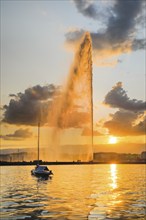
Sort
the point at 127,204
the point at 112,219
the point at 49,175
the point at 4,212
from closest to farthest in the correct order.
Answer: the point at 112,219 < the point at 4,212 < the point at 127,204 < the point at 49,175

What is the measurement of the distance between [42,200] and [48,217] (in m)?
13.7

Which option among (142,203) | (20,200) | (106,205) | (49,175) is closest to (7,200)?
(20,200)

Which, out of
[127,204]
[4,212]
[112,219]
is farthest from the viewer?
[127,204]

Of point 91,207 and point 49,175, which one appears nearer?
point 91,207

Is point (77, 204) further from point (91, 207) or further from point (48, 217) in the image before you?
point (48, 217)

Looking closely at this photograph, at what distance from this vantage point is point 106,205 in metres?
47.4

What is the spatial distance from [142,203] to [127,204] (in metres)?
2.50

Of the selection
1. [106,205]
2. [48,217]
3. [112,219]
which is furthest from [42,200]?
[112,219]

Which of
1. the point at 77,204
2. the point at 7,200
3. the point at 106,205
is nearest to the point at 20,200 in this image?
the point at 7,200

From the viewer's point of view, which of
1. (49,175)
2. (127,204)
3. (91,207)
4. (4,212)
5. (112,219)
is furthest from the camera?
(49,175)

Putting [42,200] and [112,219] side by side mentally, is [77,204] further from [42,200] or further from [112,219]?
[112,219]

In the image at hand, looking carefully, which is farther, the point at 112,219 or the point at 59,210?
the point at 59,210

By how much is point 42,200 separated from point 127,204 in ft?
39.2

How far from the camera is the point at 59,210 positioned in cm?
4200
